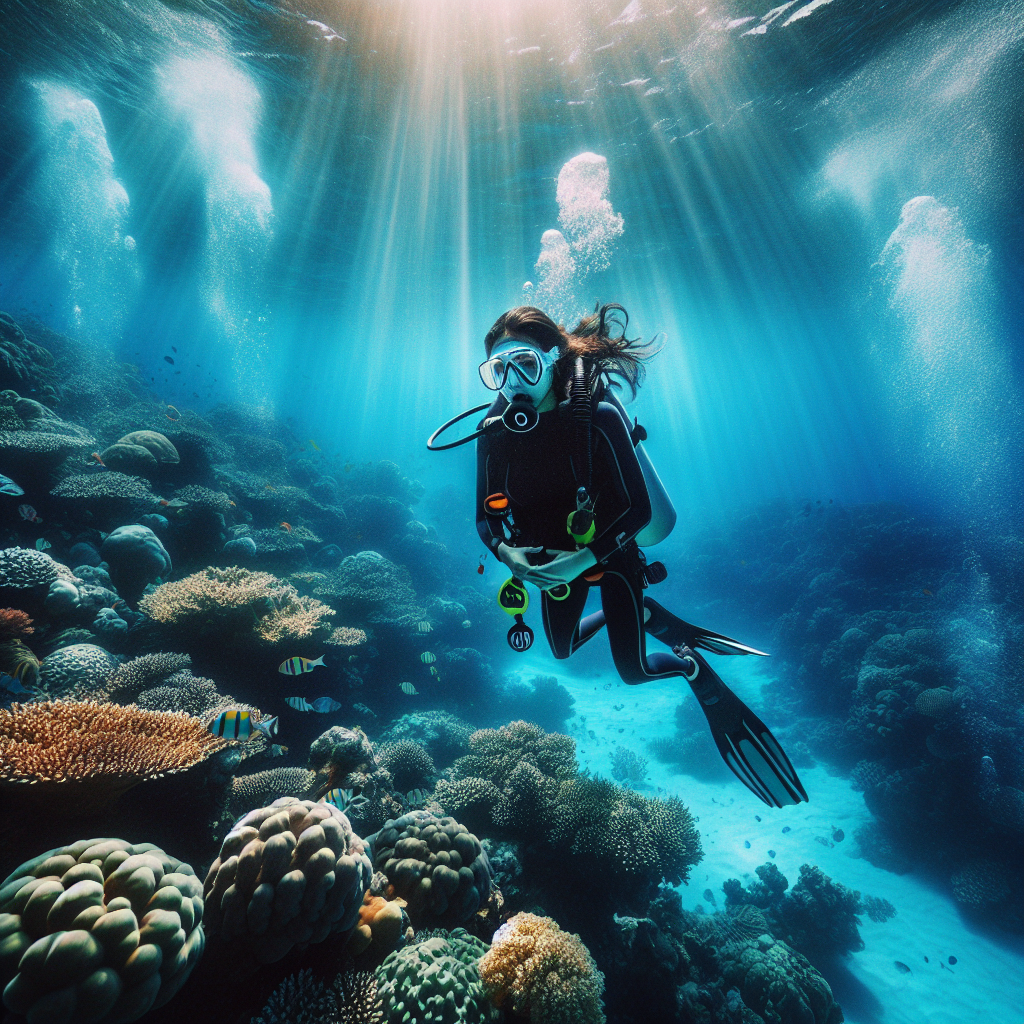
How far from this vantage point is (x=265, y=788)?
4.20 metres

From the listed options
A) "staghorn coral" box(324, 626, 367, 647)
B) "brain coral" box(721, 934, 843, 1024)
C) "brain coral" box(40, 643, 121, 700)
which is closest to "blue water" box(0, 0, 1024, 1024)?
"brain coral" box(721, 934, 843, 1024)

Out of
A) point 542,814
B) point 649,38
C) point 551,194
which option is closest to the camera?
point 542,814

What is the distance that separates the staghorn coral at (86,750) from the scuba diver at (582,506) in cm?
265

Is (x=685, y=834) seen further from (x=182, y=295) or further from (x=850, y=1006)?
(x=182, y=295)

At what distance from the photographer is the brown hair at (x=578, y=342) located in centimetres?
295

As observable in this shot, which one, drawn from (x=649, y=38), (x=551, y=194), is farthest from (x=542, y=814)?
(x=551, y=194)

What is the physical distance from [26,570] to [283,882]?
5569mm

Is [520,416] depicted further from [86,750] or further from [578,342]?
[86,750]

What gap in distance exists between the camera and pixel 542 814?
512cm

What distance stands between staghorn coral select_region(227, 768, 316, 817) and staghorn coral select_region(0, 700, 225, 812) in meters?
1.19

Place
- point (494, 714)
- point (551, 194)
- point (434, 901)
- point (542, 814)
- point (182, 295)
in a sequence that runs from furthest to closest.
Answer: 1. point (182, 295)
2. point (551, 194)
3. point (494, 714)
4. point (542, 814)
5. point (434, 901)

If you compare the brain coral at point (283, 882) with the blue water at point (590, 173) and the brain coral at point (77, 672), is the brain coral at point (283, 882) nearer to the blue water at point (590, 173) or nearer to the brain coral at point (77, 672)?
the brain coral at point (77, 672)

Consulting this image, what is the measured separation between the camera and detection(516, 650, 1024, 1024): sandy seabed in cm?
661

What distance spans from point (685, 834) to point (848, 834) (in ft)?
25.7
